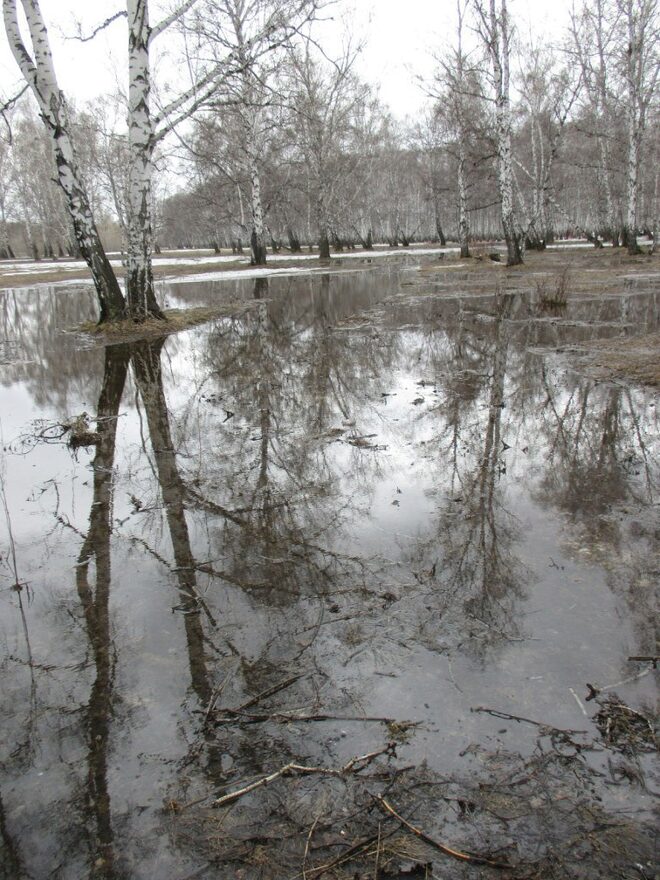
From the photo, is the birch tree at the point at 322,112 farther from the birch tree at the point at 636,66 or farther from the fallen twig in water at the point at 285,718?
the fallen twig in water at the point at 285,718

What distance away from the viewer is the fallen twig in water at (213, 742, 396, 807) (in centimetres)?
208

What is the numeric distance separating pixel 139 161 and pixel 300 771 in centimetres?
1201

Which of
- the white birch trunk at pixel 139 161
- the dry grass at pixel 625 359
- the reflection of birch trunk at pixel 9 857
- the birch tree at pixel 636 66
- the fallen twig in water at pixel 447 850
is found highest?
the birch tree at pixel 636 66

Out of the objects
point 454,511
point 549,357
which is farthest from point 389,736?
point 549,357

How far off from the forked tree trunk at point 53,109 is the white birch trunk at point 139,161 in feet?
2.30

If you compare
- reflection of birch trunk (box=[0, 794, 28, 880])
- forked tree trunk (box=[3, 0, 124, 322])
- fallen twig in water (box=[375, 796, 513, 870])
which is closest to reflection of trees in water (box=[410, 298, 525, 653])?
fallen twig in water (box=[375, 796, 513, 870])

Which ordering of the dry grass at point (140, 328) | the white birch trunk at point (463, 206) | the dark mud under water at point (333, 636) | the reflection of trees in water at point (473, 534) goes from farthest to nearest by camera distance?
the white birch trunk at point (463, 206) < the dry grass at point (140, 328) < the reflection of trees in water at point (473, 534) < the dark mud under water at point (333, 636)

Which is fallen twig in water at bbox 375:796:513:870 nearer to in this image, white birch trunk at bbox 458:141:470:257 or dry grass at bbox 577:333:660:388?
dry grass at bbox 577:333:660:388

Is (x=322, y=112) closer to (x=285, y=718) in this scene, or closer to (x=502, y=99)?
(x=502, y=99)

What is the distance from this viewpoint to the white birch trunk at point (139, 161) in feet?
36.3

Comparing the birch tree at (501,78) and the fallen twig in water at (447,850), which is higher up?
the birch tree at (501,78)

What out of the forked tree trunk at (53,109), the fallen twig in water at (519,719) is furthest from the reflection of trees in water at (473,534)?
the forked tree trunk at (53,109)

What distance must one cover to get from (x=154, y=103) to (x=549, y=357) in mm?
23861

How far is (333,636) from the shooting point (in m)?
2.93
